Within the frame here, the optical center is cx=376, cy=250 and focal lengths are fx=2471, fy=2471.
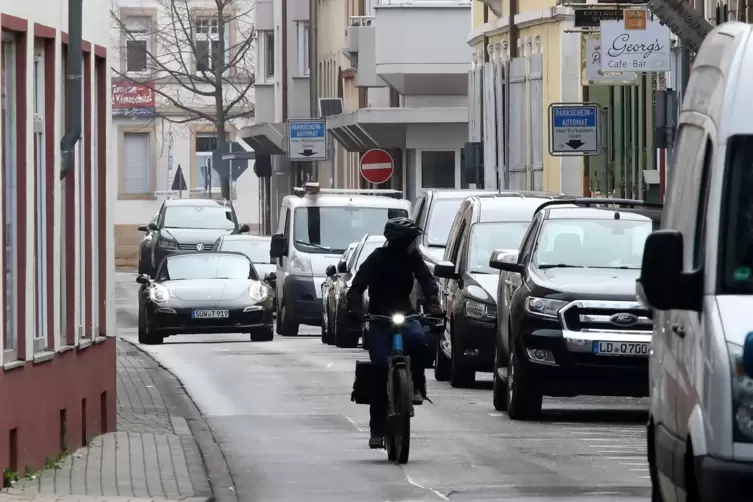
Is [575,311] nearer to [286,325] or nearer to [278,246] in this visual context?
[278,246]

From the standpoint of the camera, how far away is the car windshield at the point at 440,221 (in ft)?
91.1

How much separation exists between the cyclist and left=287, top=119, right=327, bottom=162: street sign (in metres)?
42.1

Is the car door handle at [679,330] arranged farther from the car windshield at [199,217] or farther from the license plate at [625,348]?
the car windshield at [199,217]

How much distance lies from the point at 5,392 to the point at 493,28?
37.0 meters

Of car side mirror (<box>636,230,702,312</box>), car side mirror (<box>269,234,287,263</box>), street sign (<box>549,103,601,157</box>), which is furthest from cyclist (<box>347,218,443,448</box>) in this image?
car side mirror (<box>269,234,287,263</box>)

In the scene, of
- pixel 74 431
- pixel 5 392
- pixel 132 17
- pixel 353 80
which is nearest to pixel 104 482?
pixel 5 392

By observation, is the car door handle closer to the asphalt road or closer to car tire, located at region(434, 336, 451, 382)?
the asphalt road

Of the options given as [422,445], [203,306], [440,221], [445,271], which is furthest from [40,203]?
[203,306]

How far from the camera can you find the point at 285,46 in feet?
249

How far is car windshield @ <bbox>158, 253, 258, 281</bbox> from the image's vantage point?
35.2m

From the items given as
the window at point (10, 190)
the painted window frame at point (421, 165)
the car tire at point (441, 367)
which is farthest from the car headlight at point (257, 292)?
the painted window frame at point (421, 165)

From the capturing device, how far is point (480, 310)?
22.1 meters

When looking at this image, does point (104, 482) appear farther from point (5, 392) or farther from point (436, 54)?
point (436, 54)

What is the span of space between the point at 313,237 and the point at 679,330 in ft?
93.8
